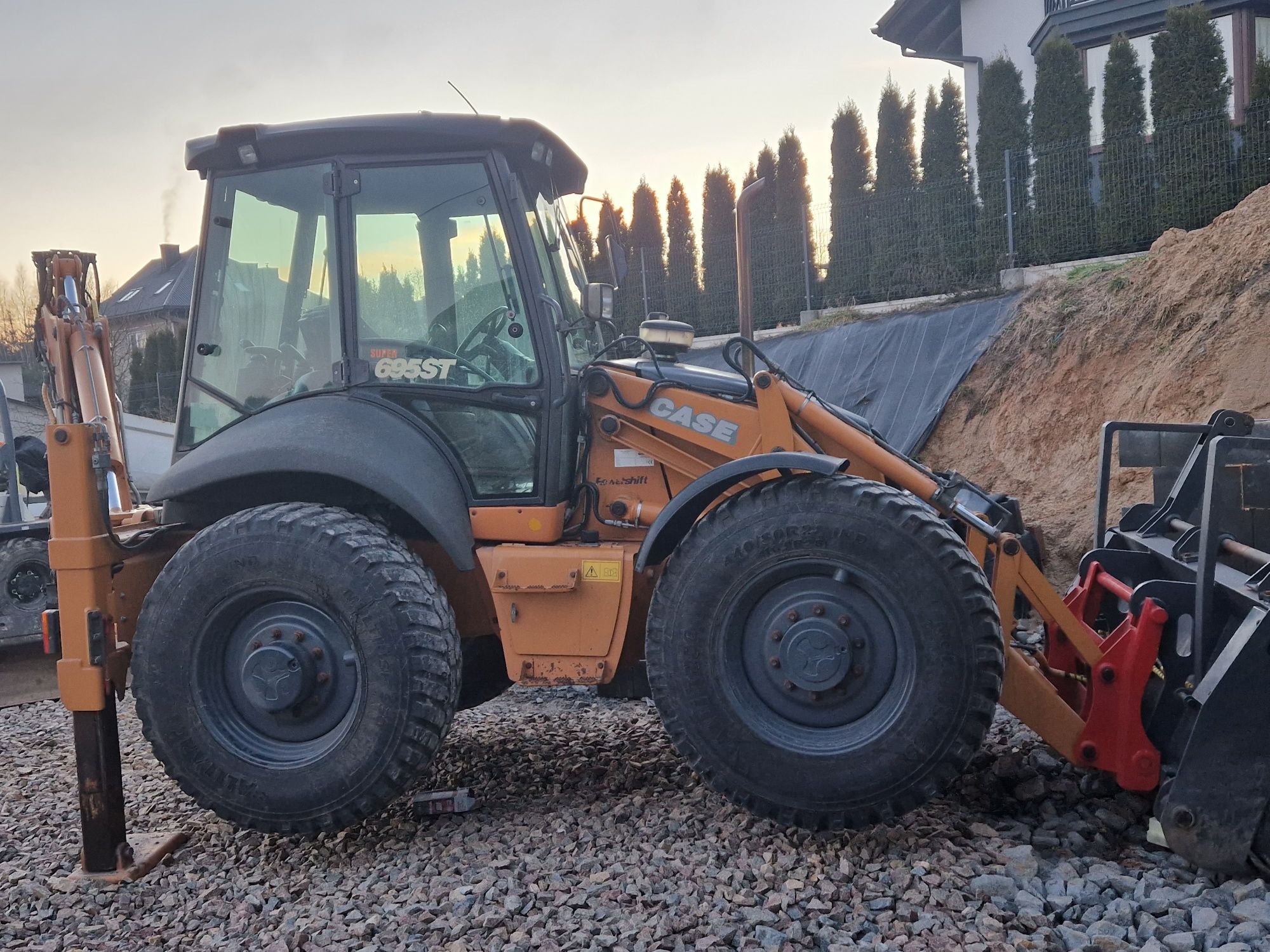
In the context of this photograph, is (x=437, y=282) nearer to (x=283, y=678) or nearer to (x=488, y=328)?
(x=488, y=328)

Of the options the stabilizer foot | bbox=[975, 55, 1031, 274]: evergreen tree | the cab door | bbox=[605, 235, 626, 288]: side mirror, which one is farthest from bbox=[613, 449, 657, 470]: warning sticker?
bbox=[975, 55, 1031, 274]: evergreen tree

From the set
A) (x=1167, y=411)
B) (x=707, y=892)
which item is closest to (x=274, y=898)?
(x=707, y=892)

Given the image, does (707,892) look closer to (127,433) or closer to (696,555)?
(696,555)

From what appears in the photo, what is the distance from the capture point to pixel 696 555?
3494mm

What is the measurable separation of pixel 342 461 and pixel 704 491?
4.24 feet

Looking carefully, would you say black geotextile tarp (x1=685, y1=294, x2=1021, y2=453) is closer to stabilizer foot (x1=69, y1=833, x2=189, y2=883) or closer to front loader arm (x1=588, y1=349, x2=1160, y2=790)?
front loader arm (x1=588, y1=349, x2=1160, y2=790)

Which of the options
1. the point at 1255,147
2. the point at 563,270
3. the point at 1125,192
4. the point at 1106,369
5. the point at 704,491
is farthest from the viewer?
the point at 1125,192

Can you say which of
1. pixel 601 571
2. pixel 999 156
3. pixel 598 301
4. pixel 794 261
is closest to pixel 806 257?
pixel 794 261

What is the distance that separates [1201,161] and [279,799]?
1135 centimetres

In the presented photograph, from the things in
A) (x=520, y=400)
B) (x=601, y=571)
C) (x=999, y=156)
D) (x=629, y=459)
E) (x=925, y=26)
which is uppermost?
(x=925, y=26)

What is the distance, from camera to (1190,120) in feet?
36.9

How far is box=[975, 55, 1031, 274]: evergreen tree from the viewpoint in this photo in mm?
12562

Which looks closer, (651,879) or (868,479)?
(651,879)

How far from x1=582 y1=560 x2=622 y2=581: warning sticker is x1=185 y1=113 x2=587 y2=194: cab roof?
5.24 ft
